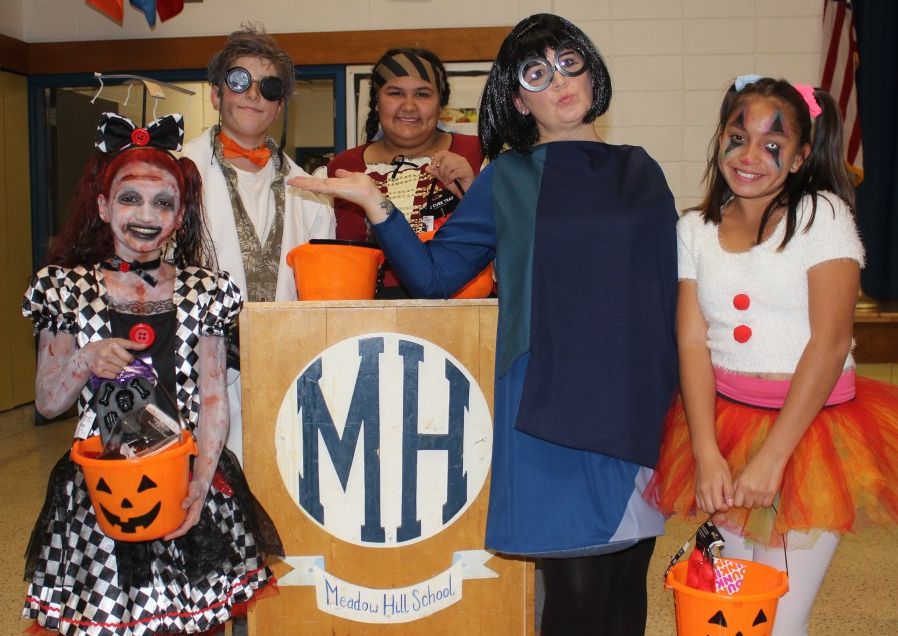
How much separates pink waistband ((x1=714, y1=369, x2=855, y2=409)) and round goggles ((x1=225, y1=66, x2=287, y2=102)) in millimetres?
1357

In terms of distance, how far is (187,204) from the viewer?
194 centimetres

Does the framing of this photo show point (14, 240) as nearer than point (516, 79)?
No

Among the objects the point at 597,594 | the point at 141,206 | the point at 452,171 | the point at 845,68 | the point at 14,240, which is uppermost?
the point at 845,68

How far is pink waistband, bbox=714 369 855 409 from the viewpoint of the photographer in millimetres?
1671

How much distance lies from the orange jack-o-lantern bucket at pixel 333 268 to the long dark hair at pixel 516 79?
379 millimetres

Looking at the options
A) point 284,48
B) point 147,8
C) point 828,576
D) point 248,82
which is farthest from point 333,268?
point 284,48

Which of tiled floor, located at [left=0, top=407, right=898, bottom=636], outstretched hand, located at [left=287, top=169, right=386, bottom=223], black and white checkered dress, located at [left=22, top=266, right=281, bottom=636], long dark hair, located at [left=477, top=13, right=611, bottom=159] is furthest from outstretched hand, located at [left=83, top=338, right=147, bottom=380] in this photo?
tiled floor, located at [left=0, top=407, right=898, bottom=636]

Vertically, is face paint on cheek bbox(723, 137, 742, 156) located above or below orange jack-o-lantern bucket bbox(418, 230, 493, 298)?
above

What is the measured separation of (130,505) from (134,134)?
78 centimetres

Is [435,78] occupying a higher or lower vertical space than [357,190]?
higher

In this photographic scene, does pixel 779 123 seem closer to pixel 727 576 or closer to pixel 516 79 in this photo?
pixel 516 79

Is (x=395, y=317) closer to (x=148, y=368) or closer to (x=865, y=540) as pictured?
(x=148, y=368)

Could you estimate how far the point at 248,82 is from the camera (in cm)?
234

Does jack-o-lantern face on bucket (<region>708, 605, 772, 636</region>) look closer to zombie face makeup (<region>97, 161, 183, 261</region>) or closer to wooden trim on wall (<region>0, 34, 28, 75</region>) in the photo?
zombie face makeup (<region>97, 161, 183, 261</region>)
